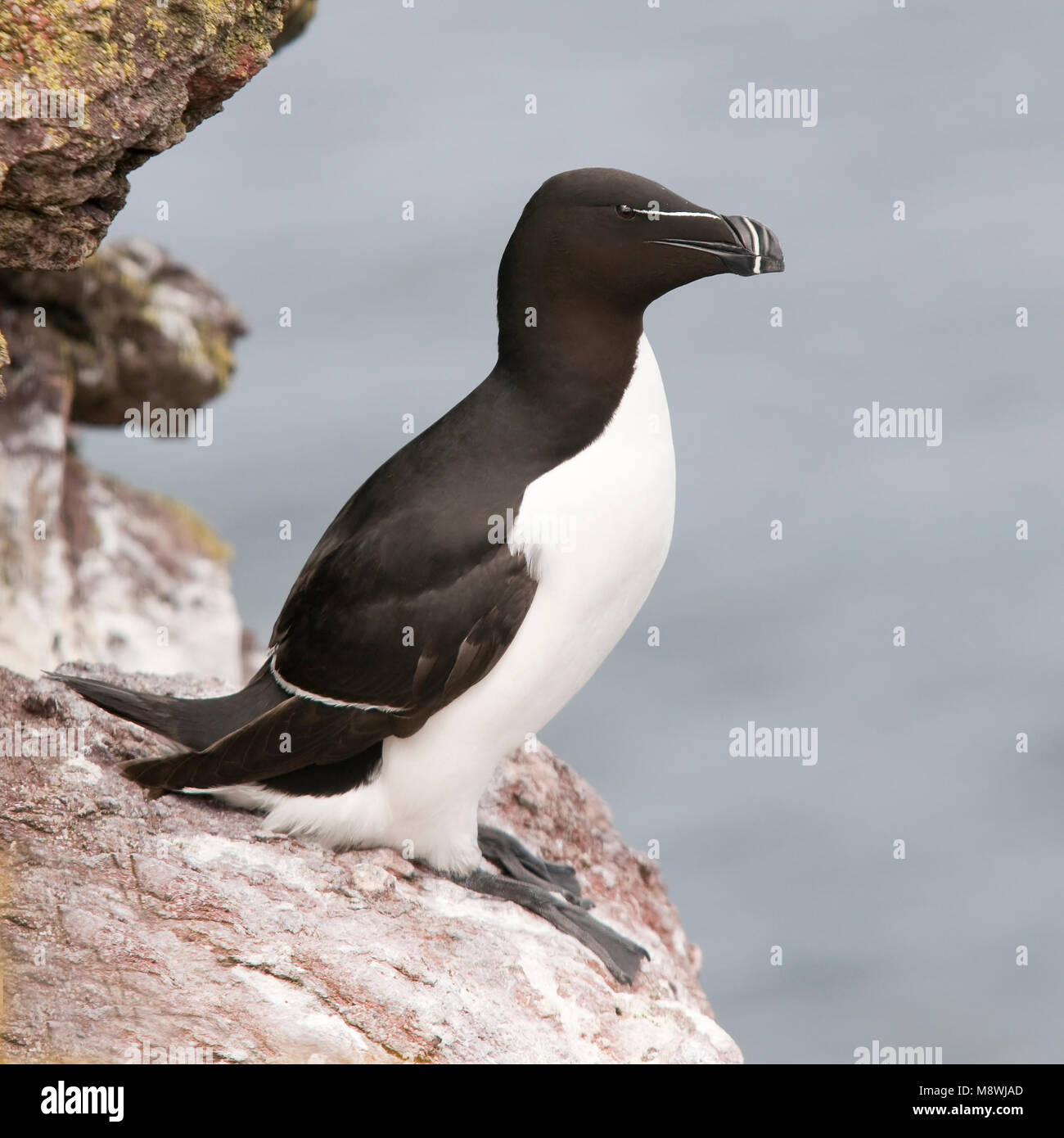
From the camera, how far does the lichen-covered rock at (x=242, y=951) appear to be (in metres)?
4.11

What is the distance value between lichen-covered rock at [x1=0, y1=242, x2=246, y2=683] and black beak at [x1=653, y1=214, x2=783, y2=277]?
13.4 ft

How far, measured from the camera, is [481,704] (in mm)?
4918

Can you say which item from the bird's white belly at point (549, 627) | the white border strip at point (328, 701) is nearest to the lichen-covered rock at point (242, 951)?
the bird's white belly at point (549, 627)

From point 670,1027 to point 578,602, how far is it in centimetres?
129

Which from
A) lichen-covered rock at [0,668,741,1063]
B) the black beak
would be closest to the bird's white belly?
lichen-covered rock at [0,668,741,1063]

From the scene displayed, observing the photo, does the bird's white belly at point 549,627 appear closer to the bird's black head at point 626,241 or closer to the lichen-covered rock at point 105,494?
the bird's black head at point 626,241

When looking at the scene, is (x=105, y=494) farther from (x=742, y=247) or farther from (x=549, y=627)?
(x=742, y=247)

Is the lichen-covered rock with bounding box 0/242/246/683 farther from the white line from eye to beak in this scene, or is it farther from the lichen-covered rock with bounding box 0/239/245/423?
the white line from eye to beak

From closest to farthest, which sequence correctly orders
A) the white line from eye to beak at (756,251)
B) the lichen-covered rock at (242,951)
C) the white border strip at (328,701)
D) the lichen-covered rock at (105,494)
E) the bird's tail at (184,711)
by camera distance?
1. the lichen-covered rock at (242,951)
2. the white line from eye to beak at (756,251)
3. the white border strip at (328,701)
4. the bird's tail at (184,711)
5. the lichen-covered rock at (105,494)

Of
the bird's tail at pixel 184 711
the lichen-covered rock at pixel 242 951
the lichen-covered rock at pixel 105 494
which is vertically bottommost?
the lichen-covered rock at pixel 242 951

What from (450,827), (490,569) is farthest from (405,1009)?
(490,569)

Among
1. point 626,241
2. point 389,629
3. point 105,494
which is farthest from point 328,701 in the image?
point 105,494

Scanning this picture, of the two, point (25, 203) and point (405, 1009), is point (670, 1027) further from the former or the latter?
point (25, 203)

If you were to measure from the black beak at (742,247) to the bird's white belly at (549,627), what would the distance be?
1.30 ft
